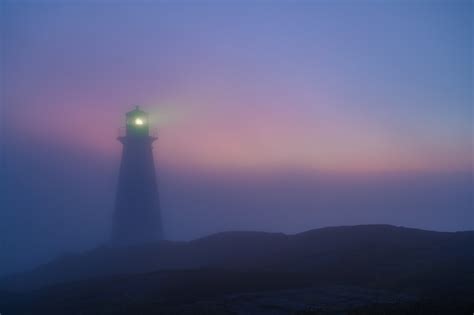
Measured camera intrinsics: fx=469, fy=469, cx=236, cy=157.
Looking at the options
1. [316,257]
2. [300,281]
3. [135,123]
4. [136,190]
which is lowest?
[300,281]

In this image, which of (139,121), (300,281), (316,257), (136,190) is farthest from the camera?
(139,121)

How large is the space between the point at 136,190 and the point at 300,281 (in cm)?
2738

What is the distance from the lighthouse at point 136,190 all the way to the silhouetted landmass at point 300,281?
31.9ft

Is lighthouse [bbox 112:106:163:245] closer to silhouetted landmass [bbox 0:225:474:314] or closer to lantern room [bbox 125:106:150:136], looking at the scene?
lantern room [bbox 125:106:150:136]

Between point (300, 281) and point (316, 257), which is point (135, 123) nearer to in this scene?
point (316, 257)

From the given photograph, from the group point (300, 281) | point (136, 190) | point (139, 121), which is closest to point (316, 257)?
point (300, 281)

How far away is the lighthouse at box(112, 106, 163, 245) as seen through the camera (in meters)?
44.8

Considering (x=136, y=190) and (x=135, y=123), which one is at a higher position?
(x=135, y=123)

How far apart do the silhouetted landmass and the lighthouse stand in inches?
383

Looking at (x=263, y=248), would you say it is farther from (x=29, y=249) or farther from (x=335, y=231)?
(x=29, y=249)

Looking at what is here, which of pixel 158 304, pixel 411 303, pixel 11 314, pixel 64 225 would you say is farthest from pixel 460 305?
pixel 64 225

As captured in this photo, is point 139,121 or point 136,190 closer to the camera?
point 136,190

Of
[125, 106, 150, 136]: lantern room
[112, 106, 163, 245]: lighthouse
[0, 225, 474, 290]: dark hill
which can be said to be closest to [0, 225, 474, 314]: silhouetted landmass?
[0, 225, 474, 290]: dark hill

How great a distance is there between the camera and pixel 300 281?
21.1 metres
